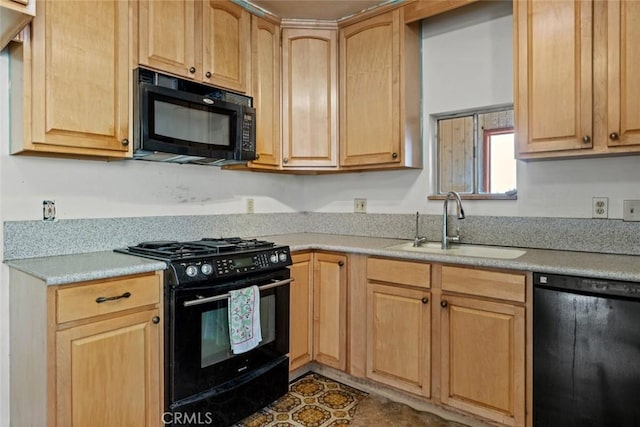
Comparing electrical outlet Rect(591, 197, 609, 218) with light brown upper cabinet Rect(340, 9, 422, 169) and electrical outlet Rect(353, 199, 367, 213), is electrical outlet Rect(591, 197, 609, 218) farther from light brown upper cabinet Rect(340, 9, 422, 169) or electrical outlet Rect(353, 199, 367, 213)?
electrical outlet Rect(353, 199, 367, 213)

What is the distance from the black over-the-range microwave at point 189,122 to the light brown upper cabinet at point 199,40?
0.07 m

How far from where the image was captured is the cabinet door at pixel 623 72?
1.68m

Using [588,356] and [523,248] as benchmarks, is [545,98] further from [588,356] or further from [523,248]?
[588,356]

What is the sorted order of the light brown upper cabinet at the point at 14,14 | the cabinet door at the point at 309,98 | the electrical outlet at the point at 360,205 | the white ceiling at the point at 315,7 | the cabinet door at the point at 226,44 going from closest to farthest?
the light brown upper cabinet at the point at 14,14, the cabinet door at the point at 226,44, the white ceiling at the point at 315,7, the cabinet door at the point at 309,98, the electrical outlet at the point at 360,205

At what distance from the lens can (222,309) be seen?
1889 mm

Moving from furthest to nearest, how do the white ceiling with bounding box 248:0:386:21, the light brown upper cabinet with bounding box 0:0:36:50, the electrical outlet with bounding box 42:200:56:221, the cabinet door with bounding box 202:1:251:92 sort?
1. the white ceiling with bounding box 248:0:386:21
2. the cabinet door with bounding box 202:1:251:92
3. the electrical outlet with bounding box 42:200:56:221
4. the light brown upper cabinet with bounding box 0:0:36:50

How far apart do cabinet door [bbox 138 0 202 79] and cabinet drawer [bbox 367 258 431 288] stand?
4.71 ft

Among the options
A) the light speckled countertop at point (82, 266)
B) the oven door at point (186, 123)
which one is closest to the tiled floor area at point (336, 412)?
the light speckled countertop at point (82, 266)

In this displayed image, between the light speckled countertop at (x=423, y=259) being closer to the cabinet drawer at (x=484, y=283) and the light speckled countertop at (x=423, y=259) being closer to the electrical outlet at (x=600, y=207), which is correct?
the cabinet drawer at (x=484, y=283)

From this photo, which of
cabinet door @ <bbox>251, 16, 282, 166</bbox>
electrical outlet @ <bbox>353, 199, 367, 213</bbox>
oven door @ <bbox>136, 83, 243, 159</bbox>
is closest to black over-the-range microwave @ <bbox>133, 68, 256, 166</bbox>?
oven door @ <bbox>136, 83, 243, 159</bbox>

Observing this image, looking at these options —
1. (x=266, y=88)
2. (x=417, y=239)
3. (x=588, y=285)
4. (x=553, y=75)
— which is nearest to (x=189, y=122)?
(x=266, y=88)

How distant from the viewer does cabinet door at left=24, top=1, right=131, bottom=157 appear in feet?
5.34

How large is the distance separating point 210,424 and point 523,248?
1863 millimetres

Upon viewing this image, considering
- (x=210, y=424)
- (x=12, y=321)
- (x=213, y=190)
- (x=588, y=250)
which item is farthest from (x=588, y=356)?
(x=12, y=321)
